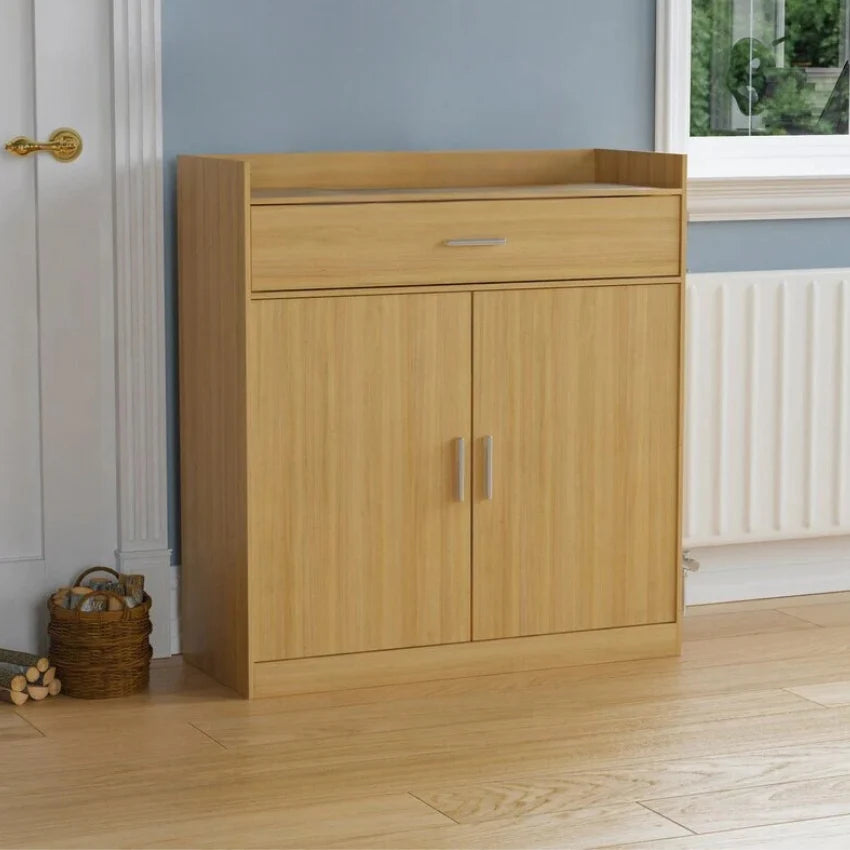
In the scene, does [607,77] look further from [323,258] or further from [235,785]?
[235,785]

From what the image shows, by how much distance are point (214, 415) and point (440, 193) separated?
573 mm

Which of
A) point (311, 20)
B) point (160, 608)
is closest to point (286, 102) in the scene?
point (311, 20)

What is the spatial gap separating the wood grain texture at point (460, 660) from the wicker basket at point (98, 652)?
0.76ft

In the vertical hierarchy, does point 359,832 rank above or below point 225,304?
below

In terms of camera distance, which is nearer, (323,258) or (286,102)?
(323,258)

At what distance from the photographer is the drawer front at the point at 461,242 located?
9.14 feet

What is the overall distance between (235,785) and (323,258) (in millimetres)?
914

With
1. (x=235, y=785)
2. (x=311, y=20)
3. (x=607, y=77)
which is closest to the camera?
(x=235, y=785)

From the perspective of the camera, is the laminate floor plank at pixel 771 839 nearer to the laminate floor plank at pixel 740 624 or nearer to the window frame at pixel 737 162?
the laminate floor plank at pixel 740 624

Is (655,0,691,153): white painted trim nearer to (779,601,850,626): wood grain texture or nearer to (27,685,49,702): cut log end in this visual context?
(779,601,850,626): wood grain texture

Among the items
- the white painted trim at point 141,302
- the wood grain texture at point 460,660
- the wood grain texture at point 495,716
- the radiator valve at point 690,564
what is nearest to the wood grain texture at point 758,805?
the wood grain texture at point 495,716

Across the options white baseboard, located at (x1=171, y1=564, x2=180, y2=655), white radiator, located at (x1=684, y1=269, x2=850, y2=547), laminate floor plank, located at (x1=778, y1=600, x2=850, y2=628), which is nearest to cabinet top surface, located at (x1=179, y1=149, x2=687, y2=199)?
white radiator, located at (x1=684, y1=269, x2=850, y2=547)

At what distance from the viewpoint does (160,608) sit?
315 cm

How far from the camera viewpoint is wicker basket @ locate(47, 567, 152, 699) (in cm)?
287
